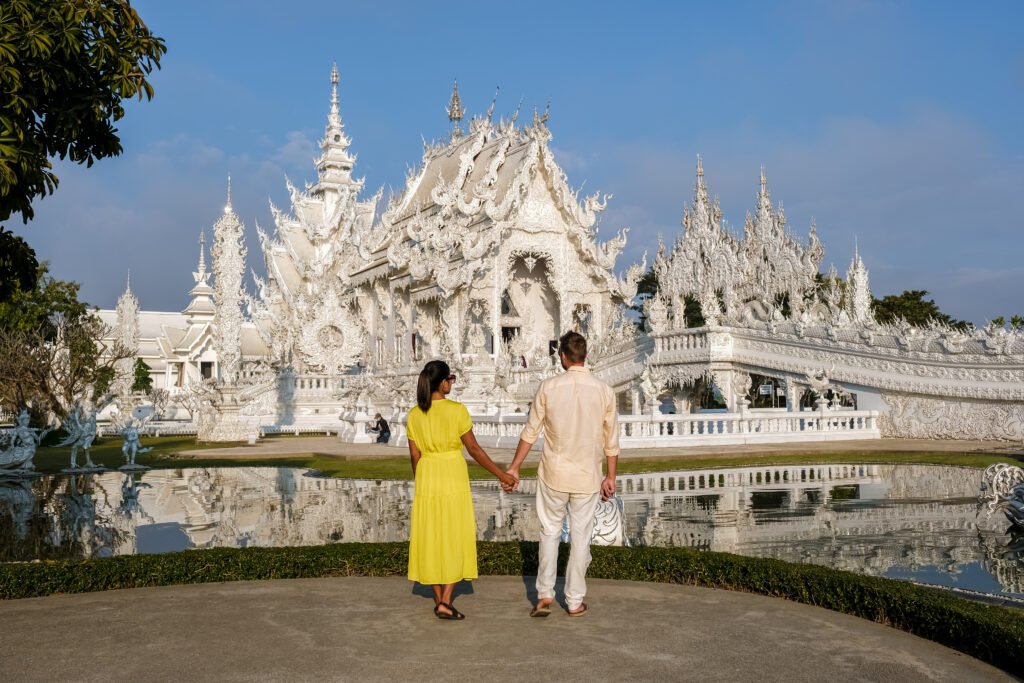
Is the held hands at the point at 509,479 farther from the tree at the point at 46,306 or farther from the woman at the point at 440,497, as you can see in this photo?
the tree at the point at 46,306

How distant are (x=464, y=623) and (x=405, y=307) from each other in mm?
31688

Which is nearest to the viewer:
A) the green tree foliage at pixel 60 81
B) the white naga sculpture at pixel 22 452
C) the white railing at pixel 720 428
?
the green tree foliage at pixel 60 81

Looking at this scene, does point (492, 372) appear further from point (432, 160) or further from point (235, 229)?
point (432, 160)

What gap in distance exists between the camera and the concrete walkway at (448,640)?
4.74 meters

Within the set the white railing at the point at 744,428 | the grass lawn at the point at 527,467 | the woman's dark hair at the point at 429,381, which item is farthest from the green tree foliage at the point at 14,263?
the white railing at the point at 744,428

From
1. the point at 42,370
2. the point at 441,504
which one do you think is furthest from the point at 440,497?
the point at 42,370

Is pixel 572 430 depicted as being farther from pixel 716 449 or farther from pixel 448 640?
pixel 716 449

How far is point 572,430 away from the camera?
5828 millimetres

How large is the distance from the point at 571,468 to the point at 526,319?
30.5 meters

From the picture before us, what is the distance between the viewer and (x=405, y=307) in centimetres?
3703

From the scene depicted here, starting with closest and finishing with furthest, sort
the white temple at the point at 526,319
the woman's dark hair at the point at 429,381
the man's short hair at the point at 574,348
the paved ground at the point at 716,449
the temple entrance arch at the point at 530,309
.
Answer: the woman's dark hair at the point at 429,381 < the man's short hair at the point at 574,348 < the paved ground at the point at 716,449 < the white temple at the point at 526,319 < the temple entrance arch at the point at 530,309

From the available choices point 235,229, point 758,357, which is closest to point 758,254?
point 758,357

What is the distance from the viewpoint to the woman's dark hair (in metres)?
5.83

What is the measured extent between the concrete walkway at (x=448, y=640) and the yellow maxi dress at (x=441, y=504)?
1.12 ft
